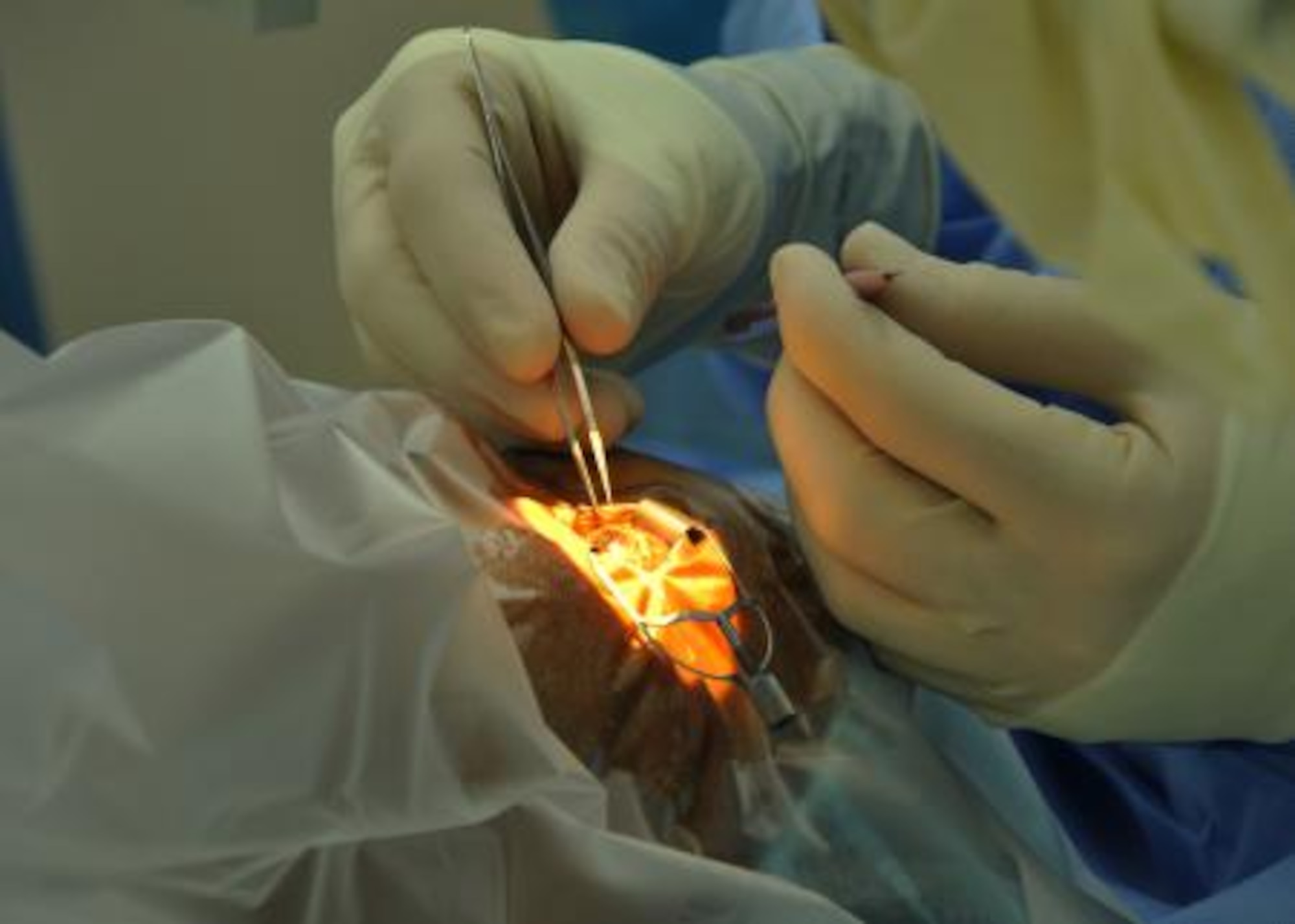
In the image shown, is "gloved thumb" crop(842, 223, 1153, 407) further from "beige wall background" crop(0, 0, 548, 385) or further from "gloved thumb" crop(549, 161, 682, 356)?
"beige wall background" crop(0, 0, 548, 385)

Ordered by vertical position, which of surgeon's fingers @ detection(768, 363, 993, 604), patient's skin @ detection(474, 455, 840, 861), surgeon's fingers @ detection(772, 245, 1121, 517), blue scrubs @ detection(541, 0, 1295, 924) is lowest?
blue scrubs @ detection(541, 0, 1295, 924)

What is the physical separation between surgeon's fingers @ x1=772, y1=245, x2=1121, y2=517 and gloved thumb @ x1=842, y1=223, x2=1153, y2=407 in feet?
0.21

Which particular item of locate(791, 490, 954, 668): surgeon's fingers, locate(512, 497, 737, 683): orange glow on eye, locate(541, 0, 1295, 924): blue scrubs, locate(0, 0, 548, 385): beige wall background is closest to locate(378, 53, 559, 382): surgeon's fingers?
locate(512, 497, 737, 683): orange glow on eye

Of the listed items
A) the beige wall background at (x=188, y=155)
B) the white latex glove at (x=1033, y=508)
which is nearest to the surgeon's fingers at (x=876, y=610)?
the white latex glove at (x=1033, y=508)

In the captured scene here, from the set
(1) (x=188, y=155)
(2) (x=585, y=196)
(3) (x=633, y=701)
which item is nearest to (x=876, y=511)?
(3) (x=633, y=701)

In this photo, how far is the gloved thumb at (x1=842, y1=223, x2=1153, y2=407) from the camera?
37.6 inches

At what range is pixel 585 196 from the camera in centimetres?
115

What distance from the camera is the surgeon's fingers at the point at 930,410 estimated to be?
2.86 ft

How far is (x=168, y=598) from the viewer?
726 millimetres

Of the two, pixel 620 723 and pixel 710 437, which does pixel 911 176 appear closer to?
pixel 710 437

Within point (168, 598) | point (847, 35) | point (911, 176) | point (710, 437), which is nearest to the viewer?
point (847, 35)

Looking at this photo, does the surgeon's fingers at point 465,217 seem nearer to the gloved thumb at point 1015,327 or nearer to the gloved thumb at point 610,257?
the gloved thumb at point 610,257

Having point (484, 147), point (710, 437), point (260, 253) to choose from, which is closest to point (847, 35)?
point (484, 147)

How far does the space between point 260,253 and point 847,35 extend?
1.46 m
